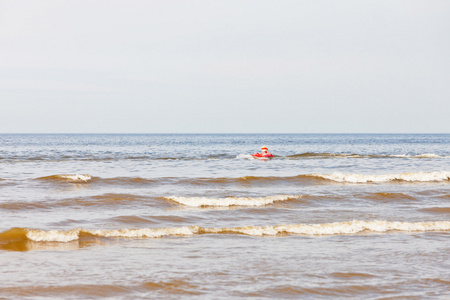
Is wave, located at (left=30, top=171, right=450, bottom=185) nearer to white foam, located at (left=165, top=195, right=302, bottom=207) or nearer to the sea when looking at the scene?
the sea

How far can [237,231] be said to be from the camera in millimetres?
11852

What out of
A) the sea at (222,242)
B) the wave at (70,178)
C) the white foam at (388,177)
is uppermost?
the white foam at (388,177)

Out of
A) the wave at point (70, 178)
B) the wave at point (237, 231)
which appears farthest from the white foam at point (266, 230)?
the wave at point (70, 178)

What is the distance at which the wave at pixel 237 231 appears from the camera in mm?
10977

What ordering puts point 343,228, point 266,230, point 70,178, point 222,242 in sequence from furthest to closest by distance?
1. point 70,178
2. point 343,228
3. point 266,230
4. point 222,242

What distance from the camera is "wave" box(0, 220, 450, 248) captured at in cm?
1098

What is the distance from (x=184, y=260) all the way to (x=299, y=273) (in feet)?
7.39

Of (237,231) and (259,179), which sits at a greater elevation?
(259,179)

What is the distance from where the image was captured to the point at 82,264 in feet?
29.0

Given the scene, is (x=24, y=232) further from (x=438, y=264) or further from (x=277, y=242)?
(x=438, y=264)

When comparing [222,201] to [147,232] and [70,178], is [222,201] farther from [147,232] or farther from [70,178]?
[70,178]

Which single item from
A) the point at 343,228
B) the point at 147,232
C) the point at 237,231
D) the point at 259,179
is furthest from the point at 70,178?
the point at 343,228

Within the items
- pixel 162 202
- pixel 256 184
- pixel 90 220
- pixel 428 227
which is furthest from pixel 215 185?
pixel 428 227

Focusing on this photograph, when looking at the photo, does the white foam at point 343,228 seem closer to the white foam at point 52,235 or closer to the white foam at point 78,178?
the white foam at point 52,235
